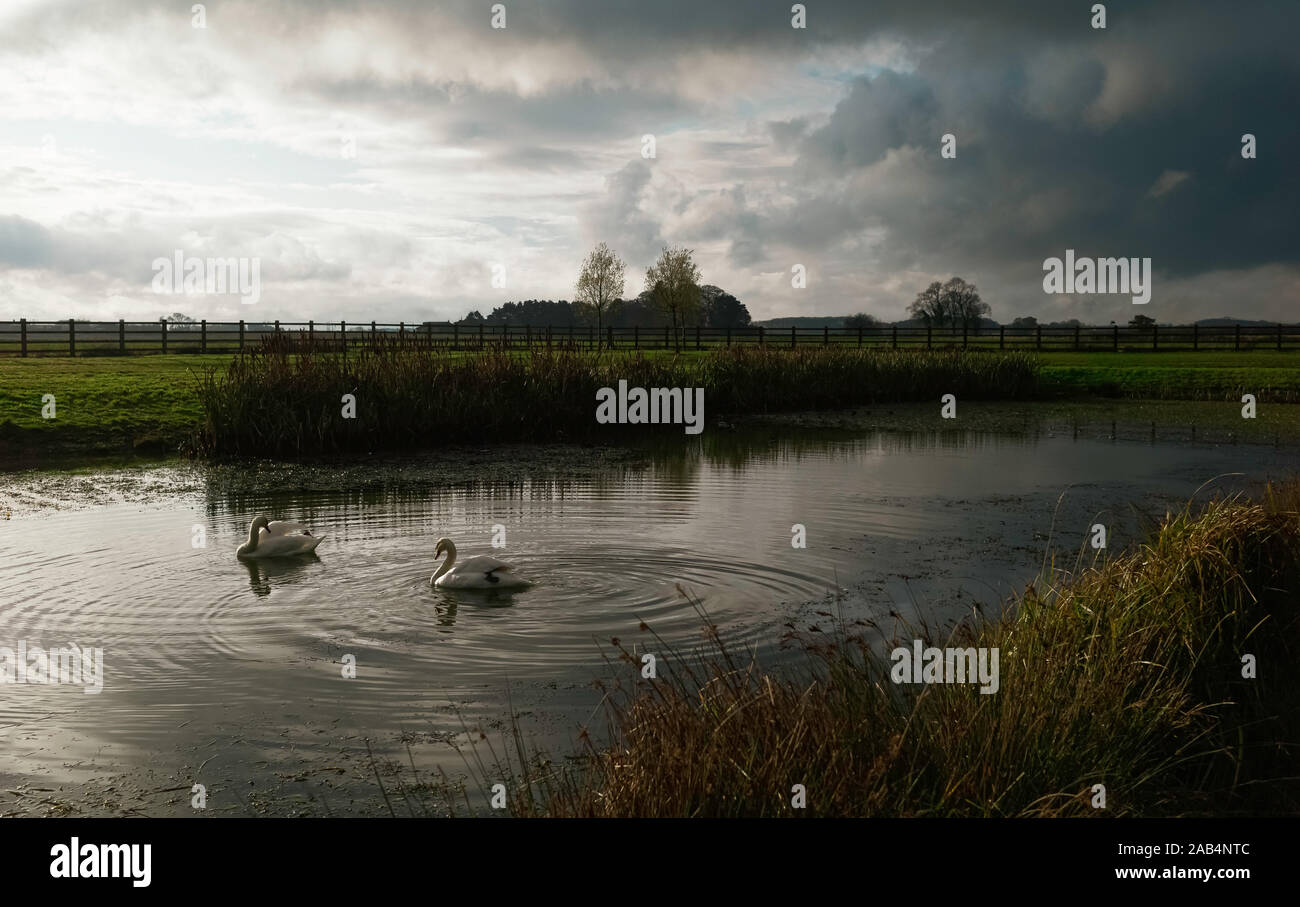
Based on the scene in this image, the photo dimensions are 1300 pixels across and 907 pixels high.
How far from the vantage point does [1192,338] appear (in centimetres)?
5984

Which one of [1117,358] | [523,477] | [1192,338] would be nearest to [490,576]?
[523,477]

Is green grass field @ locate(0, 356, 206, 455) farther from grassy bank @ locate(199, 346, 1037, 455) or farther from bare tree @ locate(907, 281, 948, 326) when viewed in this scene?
bare tree @ locate(907, 281, 948, 326)

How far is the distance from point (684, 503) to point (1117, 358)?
40.5 meters

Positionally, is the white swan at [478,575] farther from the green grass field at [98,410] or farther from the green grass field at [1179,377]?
the green grass field at [1179,377]


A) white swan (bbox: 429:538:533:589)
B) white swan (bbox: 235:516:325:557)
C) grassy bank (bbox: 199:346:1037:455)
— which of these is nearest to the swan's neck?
white swan (bbox: 429:538:533:589)

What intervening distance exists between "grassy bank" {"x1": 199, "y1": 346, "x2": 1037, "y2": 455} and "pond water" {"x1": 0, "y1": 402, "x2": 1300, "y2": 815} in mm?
1871

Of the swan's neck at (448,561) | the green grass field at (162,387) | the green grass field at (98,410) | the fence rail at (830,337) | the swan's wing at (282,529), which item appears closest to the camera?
the swan's neck at (448,561)

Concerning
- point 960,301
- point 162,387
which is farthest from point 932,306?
point 162,387

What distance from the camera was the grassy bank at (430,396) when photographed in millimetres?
21500

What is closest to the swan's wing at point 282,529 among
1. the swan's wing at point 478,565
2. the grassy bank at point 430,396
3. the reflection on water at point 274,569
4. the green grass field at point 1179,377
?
the reflection on water at point 274,569

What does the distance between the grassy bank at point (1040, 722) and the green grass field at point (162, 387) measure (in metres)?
17.7

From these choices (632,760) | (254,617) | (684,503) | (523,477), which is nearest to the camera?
(632,760)

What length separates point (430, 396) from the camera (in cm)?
2339
